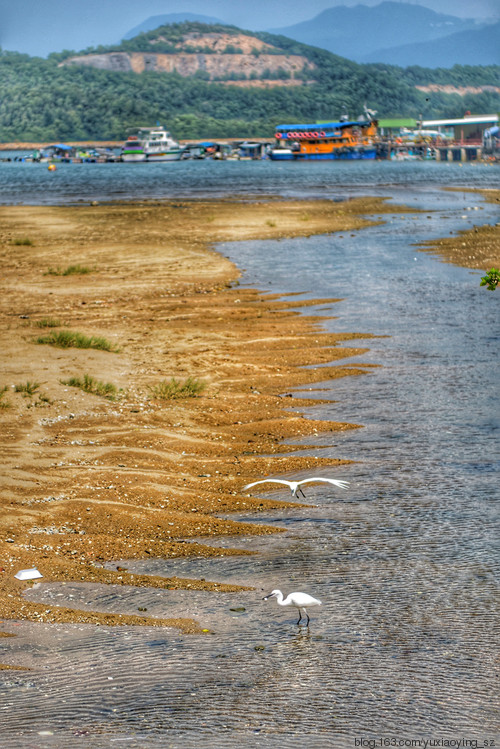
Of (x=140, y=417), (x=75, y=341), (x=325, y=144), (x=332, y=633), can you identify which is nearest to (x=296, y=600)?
(x=332, y=633)

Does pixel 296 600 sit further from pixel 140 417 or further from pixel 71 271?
pixel 71 271

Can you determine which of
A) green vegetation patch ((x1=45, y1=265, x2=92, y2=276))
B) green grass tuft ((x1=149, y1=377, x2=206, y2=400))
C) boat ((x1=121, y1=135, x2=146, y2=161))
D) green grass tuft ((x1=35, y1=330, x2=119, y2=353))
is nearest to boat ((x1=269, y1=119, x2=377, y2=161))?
boat ((x1=121, y1=135, x2=146, y2=161))

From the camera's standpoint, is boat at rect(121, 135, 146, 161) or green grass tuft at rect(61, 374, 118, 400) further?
boat at rect(121, 135, 146, 161)

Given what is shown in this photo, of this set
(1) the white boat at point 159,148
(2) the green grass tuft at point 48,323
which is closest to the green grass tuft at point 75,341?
(2) the green grass tuft at point 48,323

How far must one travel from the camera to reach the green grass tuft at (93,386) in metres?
12.9

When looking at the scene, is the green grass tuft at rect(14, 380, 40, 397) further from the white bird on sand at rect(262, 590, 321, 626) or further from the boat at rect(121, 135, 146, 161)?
the boat at rect(121, 135, 146, 161)

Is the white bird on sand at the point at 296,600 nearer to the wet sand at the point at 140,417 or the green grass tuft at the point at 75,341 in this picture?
the wet sand at the point at 140,417

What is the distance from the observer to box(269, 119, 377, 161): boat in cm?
14612

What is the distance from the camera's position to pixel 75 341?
1530 cm

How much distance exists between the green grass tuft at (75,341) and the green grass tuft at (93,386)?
2085mm

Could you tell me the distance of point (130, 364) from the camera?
14836 millimetres

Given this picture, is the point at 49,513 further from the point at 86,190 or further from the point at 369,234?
the point at 86,190

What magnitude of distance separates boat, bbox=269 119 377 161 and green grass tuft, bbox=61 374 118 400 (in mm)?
138192

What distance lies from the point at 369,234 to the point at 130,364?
2271 cm
